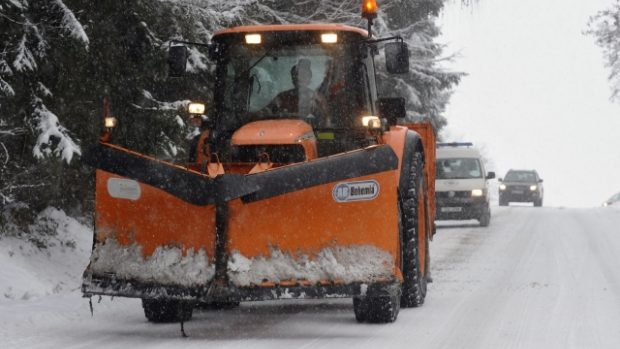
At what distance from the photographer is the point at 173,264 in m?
7.43

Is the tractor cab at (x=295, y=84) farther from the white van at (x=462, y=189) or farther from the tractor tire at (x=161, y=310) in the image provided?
the white van at (x=462, y=189)

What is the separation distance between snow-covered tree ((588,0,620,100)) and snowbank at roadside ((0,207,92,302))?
27.2 metres

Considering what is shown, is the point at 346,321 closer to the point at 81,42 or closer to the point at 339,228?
the point at 339,228

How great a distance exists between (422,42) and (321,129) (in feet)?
53.4

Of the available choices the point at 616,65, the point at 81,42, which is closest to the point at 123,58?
the point at 81,42

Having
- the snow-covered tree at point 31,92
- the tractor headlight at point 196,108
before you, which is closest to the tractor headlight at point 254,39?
the tractor headlight at point 196,108

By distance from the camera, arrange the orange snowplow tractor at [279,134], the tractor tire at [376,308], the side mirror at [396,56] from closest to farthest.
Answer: the tractor tire at [376,308], the orange snowplow tractor at [279,134], the side mirror at [396,56]

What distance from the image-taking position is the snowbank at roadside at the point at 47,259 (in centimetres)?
1017

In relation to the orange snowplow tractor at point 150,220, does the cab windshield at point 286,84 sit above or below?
above

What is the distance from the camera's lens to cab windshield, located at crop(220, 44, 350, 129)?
8859mm

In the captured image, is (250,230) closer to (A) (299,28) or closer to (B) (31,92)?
(A) (299,28)

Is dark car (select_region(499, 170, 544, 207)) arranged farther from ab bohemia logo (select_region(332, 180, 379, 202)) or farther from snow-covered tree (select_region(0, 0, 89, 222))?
ab bohemia logo (select_region(332, 180, 379, 202))

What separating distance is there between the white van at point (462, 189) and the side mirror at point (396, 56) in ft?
47.8

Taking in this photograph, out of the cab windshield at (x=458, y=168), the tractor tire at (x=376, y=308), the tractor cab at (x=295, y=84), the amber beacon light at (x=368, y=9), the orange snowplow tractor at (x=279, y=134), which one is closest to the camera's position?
the tractor tire at (x=376, y=308)
